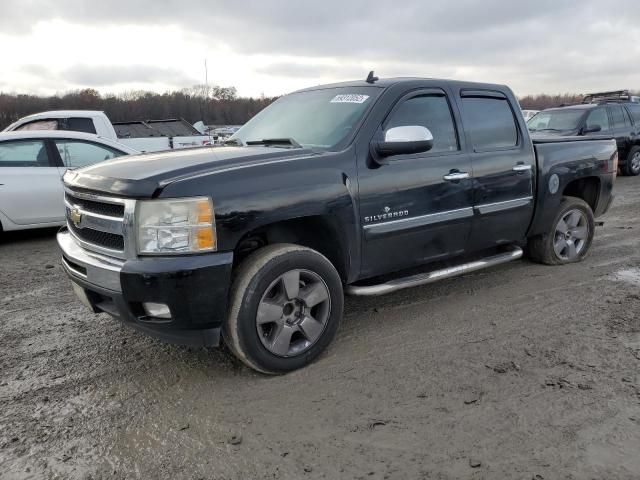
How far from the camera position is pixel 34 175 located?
7086 millimetres

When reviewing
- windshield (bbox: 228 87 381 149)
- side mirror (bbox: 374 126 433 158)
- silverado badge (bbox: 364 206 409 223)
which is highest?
windshield (bbox: 228 87 381 149)

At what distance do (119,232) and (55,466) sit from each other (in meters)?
1.23

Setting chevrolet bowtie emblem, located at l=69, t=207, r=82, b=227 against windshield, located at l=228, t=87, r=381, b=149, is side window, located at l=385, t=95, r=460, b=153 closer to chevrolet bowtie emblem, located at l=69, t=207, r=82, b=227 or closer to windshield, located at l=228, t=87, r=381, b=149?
windshield, located at l=228, t=87, r=381, b=149

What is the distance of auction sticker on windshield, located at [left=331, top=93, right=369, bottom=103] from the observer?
3996 mm

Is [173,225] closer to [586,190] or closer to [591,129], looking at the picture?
[586,190]

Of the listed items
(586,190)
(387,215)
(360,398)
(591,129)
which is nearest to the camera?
(360,398)

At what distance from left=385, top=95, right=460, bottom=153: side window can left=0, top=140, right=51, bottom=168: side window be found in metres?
5.45

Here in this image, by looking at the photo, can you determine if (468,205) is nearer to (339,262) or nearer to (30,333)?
(339,262)

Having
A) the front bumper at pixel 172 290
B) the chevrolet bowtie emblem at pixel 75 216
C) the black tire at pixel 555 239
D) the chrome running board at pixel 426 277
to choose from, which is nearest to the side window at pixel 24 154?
the chevrolet bowtie emblem at pixel 75 216

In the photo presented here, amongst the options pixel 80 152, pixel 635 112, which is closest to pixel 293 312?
pixel 80 152

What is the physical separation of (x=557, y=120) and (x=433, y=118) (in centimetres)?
969

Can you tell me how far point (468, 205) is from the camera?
4312 millimetres

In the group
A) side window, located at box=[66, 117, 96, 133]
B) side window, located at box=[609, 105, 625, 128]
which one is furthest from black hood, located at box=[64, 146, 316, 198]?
side window, located at box=[609, 105, 625, 128]

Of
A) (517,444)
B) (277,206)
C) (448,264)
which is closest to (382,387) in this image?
(517,444)
